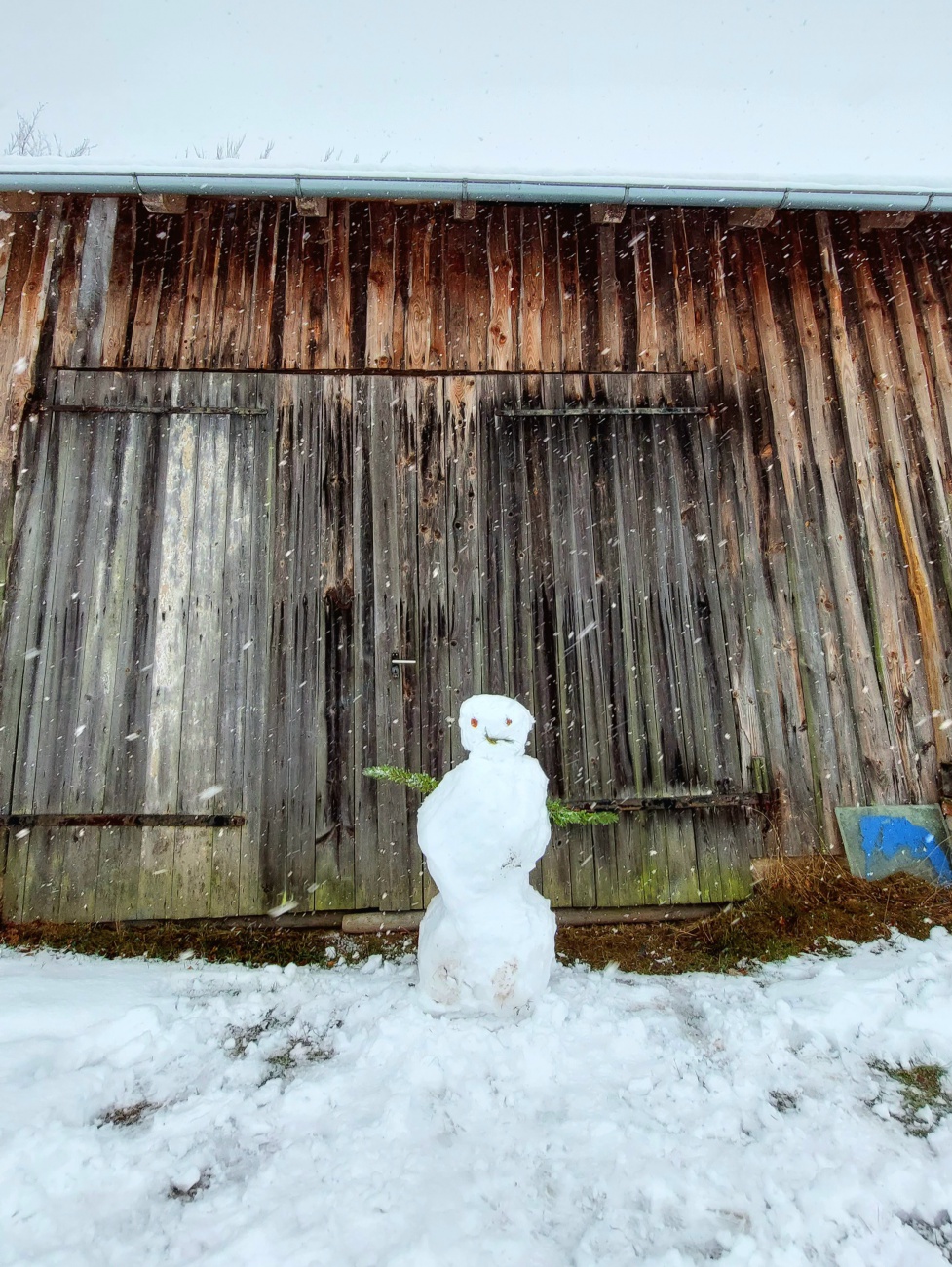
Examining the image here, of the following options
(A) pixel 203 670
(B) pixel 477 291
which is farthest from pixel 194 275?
(A) pixel 203 670

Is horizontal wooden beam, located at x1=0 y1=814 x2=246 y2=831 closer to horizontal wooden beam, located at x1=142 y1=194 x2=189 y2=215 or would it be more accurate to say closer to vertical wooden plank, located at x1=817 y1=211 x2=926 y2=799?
horizontal wooden beam, located at x1=142 y1=194 x2=189 y2=215

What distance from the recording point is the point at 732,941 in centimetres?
322

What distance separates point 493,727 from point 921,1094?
73.5 inches

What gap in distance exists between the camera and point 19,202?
3.67 m

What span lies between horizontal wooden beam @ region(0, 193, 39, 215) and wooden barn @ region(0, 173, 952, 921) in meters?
0.02

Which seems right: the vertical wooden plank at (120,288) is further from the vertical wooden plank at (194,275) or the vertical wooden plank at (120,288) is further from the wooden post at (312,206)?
the wooden post at (312,206)

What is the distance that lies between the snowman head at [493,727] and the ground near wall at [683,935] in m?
1.48

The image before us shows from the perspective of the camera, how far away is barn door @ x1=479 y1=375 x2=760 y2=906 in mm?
3572

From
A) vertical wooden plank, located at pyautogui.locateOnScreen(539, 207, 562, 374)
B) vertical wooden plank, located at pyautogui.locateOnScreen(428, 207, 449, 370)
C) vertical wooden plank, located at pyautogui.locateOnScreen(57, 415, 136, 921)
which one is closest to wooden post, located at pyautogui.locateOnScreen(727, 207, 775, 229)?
vertical wooden plank, located at pyautogui.locateOnScreen(539, 207, 562, 374)

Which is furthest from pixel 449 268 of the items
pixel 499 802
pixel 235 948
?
pixel 235 948

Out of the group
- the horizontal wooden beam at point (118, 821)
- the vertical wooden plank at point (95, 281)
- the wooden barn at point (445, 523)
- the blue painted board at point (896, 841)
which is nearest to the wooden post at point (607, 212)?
the wooden barn at point (445, 523)

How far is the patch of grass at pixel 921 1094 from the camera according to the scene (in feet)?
6.38

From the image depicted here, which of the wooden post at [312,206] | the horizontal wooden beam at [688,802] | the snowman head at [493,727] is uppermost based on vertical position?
the wooden post at [312,206]

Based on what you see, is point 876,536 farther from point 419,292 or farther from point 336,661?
point 336,661
